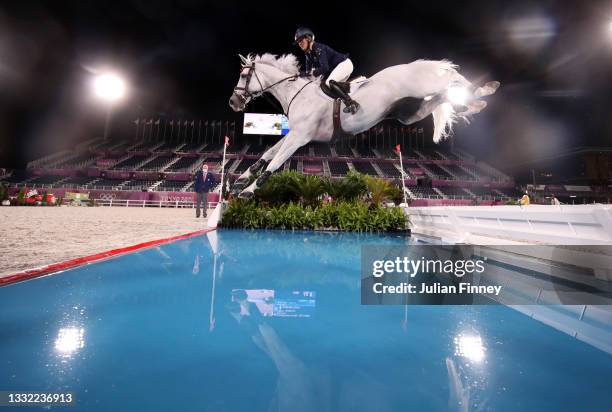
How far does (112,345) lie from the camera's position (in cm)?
126

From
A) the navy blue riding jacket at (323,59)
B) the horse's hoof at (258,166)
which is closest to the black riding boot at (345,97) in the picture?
the navy blue riding jacket at (323,59)

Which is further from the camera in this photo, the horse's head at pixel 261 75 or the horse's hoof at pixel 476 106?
the horse's head at pixel 261 75

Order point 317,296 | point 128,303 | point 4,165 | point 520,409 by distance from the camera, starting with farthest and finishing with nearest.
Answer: point 4,165 → point 317,296 → point 128,303 → point 520,409

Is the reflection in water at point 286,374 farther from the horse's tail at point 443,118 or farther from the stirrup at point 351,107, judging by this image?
the horse's tail at point 443,118

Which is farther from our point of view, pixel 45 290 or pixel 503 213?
pixel 503 213

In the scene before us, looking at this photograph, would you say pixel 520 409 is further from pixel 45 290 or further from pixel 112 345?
pixel 45 290

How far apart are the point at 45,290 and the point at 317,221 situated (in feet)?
22.0

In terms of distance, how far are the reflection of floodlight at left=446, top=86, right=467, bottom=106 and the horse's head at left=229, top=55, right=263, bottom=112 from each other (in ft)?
12.5

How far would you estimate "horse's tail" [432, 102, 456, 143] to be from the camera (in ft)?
18.6

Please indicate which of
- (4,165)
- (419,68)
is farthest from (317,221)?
(4,165)

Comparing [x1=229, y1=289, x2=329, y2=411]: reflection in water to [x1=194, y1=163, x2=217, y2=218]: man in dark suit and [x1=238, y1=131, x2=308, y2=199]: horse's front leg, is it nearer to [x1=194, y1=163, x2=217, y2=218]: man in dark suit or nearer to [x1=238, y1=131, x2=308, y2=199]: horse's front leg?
[x1=238, y1=131, x2=308, y2=199]: horse's front leg

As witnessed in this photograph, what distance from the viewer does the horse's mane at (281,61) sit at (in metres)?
6.00

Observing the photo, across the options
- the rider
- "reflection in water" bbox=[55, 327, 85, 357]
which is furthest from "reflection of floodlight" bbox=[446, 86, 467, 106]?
"reflection in water" bbox=[55, 327, 85, 357]

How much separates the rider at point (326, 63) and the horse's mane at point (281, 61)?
415 mm
